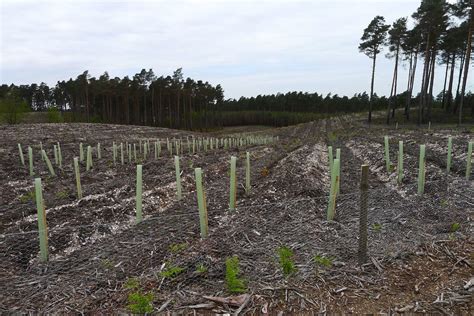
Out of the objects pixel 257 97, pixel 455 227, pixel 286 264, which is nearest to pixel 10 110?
pixel 286 264

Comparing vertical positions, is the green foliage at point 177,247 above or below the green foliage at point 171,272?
below

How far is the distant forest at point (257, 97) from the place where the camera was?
34.9 m

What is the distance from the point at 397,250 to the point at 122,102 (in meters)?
65.4

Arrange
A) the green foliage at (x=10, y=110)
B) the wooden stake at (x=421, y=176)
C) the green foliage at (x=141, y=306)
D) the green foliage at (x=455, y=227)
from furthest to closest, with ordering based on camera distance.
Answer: the green foliage at (x=10, y=110)
the wooden stake at (x=421, y=176)
the green foliage at (x=455, y=227)
the green foliage at (x=141, y=306)

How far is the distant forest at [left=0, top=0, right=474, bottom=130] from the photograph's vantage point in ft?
115

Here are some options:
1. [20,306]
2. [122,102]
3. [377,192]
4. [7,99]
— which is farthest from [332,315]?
[122,102]

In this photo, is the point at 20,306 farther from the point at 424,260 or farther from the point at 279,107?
the point at 279,107

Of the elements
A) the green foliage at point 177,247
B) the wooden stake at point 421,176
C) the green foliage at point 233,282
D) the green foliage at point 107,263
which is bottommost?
the green foliage at point 107,263

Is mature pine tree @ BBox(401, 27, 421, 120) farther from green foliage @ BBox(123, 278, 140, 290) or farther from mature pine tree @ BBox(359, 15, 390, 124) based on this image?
green foliage @ BBox(123, 278, 140, 290)

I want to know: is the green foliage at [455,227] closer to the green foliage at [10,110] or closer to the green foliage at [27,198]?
the green foliage at [27,198]

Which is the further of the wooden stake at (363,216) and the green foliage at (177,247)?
the green foliage at (177,247)

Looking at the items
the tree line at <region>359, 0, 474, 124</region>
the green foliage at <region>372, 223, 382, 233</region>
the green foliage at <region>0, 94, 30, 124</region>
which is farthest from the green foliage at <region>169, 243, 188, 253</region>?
the green foliage at <region>0, 94, 30, 124</region>

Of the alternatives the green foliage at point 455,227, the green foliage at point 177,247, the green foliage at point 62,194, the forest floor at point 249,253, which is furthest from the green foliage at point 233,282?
the green foliage at point 62,194

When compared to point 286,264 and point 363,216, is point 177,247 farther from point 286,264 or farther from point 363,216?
point 363,216
